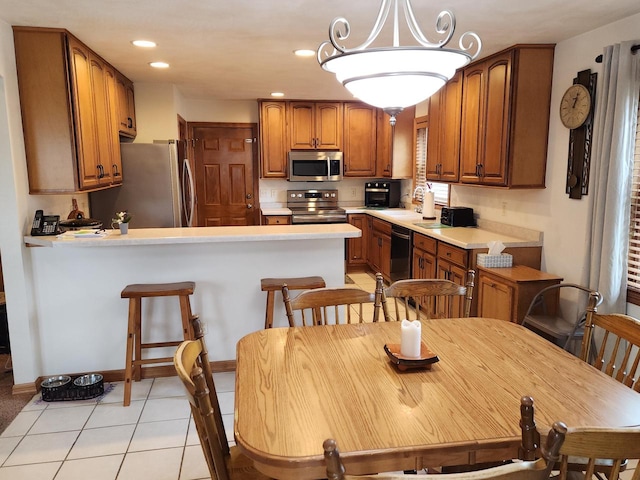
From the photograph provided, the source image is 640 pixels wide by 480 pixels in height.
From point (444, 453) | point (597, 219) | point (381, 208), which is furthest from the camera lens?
point (381, 208)

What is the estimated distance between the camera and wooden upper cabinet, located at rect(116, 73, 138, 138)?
417 cm

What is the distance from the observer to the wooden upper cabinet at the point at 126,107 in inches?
164

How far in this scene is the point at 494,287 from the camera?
10.9ft

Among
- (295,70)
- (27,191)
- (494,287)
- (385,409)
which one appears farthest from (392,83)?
(295,70)

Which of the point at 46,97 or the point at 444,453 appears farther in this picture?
the point at 46,97

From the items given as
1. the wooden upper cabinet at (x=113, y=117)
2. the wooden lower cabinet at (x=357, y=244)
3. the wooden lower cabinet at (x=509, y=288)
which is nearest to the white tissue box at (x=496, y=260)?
the wooden lower cabinet at (x=509, y=288)

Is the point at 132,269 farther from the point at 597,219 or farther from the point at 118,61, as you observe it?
the point at 597,219

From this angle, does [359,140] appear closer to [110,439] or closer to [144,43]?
[144,43]

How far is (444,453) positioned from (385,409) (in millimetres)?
220

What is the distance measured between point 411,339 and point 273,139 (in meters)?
4.69

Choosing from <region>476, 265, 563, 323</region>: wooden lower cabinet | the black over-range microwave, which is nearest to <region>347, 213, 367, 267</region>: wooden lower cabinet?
the black over-range microwave

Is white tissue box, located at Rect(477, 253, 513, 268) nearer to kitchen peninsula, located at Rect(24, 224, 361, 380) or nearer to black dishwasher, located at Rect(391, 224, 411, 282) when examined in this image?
kitchen peninsula, located at Rect(24, 224, 361, 380)

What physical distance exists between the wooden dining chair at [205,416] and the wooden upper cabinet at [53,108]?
2004 mm

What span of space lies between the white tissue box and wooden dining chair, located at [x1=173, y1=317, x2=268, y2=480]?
7.91ft
